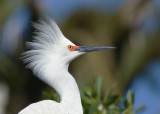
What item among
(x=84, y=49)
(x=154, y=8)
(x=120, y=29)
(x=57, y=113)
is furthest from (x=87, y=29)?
(x=57, y=113)

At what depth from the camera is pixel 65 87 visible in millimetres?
4371

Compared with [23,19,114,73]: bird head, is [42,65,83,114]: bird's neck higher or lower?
lower

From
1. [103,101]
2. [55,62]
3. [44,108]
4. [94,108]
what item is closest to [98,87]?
[103,101]

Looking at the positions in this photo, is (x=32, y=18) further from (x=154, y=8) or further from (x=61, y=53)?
(x=61, y=53)

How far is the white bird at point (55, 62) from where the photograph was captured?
13.8 ft

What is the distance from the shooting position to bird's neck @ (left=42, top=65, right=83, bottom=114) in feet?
13.9

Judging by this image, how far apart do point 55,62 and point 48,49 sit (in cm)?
18

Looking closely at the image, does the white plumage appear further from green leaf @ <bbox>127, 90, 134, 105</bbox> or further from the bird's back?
green leaf @ <bbox>127, 90, 134, 105</bbox>

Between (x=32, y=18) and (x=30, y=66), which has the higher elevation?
(x=30, y=66)

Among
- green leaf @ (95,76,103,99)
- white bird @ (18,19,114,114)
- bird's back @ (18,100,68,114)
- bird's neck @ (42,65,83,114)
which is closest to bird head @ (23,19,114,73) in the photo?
white bird @ (18,19,114,114)

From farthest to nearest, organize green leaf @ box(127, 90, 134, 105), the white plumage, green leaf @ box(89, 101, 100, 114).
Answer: green leaf @ box(127, 90, 134, 105) < the white plumage < green leaf @ box(89, 101, 100, 114)

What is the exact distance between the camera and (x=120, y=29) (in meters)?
11.3

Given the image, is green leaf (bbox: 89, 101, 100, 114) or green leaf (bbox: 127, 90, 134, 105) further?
green leaf (bbox: 127, 90, 134, 105)

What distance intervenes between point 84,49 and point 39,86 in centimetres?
584
